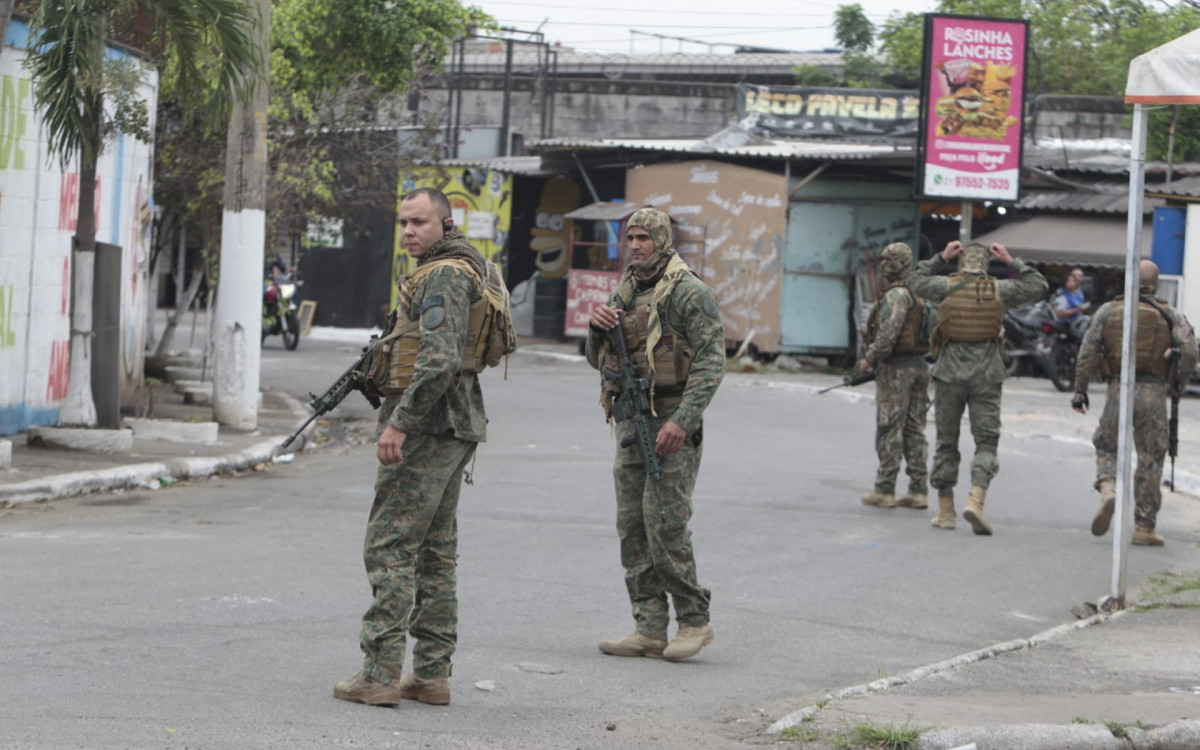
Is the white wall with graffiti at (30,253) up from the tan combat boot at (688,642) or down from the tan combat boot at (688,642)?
up

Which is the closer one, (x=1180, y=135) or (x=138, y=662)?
(x=138, y=662)

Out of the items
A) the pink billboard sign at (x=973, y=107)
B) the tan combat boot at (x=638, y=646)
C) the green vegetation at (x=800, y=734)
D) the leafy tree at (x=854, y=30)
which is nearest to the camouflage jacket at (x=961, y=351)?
the tan combat boot at (x=638, y=646)

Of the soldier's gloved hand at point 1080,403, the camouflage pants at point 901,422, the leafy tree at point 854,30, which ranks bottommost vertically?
the camouflage pants at point 901,422

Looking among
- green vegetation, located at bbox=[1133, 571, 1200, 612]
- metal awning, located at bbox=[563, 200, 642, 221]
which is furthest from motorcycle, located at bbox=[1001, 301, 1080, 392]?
green vegetation, located at bbox=[1133, 571, 1200, 612]

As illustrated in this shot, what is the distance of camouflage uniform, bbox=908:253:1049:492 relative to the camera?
10.6 meters

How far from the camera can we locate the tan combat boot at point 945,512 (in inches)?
425

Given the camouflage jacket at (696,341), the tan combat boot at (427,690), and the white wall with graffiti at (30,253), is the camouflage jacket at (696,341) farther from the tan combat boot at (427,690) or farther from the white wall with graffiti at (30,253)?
the white wall with graffiti at (30,253)

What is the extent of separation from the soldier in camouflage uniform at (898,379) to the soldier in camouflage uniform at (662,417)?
5.13 m

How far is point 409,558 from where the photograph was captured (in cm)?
545

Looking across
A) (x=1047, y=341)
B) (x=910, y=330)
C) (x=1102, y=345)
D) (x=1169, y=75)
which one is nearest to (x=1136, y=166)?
(x=1169, y=75)

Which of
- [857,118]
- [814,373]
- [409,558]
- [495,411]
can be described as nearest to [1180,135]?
[409,558]

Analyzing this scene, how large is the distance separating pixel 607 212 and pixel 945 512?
16731mm

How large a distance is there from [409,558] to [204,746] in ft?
3.27

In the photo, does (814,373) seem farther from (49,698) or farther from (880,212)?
(49,698)
